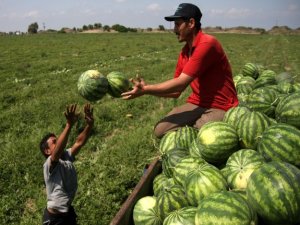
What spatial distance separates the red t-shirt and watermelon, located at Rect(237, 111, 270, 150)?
4.52 ft

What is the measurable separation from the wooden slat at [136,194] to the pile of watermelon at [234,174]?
7 cm

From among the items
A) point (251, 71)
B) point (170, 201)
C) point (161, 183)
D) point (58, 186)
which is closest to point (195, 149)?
point (161, 183)

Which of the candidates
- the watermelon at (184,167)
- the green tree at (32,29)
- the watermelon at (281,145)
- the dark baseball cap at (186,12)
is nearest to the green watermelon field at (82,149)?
the watermelon at (184,167)

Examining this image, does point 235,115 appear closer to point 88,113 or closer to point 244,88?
point 88,113

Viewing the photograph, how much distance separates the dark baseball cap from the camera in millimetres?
4762

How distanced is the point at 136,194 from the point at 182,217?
68 centimetres

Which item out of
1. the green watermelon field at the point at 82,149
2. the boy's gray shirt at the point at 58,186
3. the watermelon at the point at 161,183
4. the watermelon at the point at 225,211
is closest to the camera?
the watermelon at the point at 225,211

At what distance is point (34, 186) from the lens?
5594mm

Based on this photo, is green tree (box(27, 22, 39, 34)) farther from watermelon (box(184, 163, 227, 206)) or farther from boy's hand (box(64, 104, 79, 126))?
watermelon (box(184, 163, 227, 206))

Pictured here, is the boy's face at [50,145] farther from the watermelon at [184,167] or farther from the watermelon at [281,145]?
the watermelon at [281,145]

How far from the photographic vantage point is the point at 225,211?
7.80 feet

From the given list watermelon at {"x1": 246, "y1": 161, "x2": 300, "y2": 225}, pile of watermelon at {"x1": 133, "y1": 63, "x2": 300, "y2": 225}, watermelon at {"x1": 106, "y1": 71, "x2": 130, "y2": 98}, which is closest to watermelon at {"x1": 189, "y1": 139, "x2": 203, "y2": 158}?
pile of watermelon at {"x1": 133, "y1": 63, "x2": 300, "y2": 225}

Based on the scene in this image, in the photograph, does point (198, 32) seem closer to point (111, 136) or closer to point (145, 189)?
point (145, 189)

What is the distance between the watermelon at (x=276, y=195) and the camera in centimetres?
240
